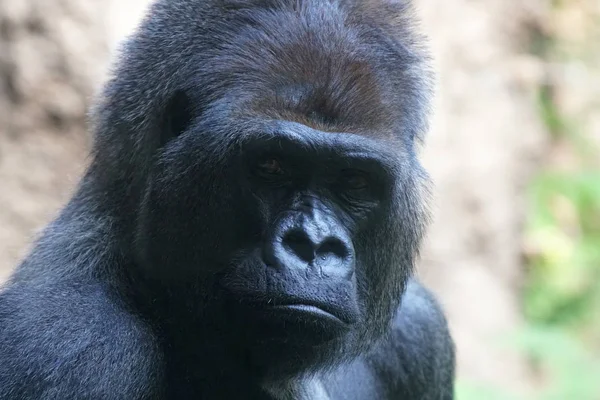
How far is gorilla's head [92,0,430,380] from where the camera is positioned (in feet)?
11.0

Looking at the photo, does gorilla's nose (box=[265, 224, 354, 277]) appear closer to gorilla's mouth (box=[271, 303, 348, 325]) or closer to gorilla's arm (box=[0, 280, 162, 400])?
gorilla's mouth (box=[271, 303, 348, 325])

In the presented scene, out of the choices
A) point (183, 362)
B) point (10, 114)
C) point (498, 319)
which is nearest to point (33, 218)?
point (10, 114)

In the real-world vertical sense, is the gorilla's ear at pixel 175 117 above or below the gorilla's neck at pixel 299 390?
above

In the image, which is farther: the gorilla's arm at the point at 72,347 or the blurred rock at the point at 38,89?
the blurred rock at the point at 38,89

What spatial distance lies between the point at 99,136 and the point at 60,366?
1094 mm

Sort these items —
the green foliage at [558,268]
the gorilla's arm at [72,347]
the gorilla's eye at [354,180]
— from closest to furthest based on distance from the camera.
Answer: the gorilla's arm at [72,347] < the gorilla's eye at [354,180] < the green foliage at [558,268]

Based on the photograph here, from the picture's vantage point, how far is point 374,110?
144 inches

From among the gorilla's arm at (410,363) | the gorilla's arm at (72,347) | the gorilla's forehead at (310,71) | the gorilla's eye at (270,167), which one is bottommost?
the gorilla's arm at (410,363)

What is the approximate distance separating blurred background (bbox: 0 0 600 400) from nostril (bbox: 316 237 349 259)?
4.69 metres

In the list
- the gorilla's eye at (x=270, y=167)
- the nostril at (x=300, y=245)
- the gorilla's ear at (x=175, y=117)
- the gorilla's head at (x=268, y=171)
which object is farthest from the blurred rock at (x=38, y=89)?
the nostril at (x=300, y=245)

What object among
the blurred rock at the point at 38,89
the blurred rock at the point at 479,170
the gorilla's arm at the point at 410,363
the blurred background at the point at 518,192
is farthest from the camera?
the blurred rock at the point at 479,170

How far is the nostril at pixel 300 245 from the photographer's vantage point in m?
3.28

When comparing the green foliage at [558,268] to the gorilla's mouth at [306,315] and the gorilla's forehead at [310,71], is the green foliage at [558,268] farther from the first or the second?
the gorilla's mouth at [306,315]

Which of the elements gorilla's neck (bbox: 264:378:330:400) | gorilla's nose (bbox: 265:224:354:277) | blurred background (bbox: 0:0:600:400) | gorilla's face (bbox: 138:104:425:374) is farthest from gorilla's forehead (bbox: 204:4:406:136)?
blurred background (bbox: 0:0:600:400)
